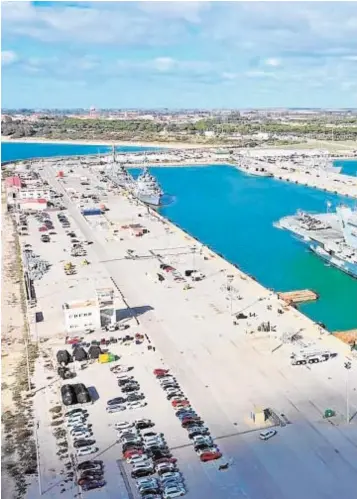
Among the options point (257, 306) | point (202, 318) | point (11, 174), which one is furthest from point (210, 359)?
point (11, 174)

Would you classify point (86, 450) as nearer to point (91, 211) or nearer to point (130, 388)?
point (130, 388)

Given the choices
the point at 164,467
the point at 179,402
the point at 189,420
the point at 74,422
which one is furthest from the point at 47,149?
the point at 164,467

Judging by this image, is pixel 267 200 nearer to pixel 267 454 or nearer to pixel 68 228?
pixel 68 228

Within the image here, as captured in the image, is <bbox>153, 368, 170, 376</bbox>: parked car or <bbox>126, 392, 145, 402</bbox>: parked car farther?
<bbox>153, 368, 170, 376</bbox>: parked car

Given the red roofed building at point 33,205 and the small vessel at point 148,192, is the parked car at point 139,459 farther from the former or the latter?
the small vessel at point 148,192

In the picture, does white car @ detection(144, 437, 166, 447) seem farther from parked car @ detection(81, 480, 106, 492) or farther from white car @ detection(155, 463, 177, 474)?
parked car @ detection(81, 480, 106, 492)

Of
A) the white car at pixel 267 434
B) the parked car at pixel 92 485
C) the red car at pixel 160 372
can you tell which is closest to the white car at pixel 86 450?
the parked car at pixel 92 485

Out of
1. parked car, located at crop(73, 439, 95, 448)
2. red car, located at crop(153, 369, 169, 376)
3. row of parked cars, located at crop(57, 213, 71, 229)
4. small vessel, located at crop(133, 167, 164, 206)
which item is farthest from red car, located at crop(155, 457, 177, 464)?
small vessel, located at crop(133, 167, 164, 206)
